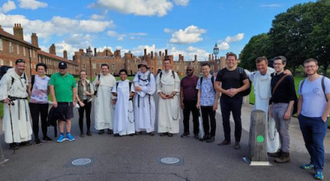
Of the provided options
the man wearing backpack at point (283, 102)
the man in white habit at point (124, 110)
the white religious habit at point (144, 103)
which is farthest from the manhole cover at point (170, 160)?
the man in white habit at point (124, 110)

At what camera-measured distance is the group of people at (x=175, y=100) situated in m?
4.62

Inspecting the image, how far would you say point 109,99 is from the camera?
8047 millimetres

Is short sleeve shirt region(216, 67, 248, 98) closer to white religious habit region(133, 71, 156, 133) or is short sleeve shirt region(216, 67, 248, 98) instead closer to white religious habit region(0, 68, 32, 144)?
white religious habit region(133, 71, 156, 133)

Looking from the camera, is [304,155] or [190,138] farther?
[190,138]

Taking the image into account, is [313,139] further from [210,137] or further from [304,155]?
[210,137]

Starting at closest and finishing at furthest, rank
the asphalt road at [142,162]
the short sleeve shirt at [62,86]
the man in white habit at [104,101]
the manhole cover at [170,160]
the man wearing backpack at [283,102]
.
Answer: the asphalt road at [142,162] < the man wearing backpack at [283,102] < the manhole cover at [170,160] < the short sleeve shirt at [62,86] < the man in white habit at [104,101]

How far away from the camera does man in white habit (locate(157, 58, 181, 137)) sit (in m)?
7.62

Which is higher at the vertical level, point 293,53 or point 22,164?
point 293,53

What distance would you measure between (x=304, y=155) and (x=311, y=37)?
42.7 meters

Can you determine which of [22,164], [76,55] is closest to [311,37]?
[22,164]

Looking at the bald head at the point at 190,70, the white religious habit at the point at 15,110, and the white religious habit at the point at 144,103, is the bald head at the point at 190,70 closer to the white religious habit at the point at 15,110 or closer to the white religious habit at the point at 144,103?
the white religious habit at the point at 144,103

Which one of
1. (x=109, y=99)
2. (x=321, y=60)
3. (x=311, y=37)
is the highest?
(x=311, y=37)

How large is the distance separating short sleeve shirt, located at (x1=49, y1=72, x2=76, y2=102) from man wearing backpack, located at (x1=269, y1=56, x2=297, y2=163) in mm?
5356

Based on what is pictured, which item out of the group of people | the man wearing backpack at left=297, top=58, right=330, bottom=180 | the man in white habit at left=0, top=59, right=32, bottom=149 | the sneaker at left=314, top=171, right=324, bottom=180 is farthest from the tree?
the man in white habit at left=0, top=59, right=32, bottom=149
